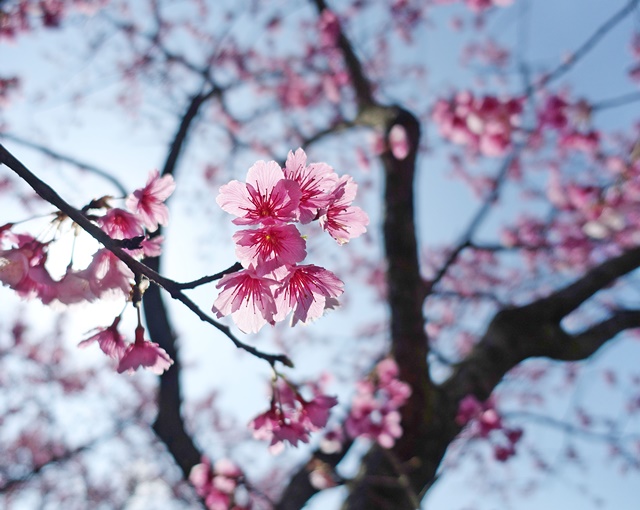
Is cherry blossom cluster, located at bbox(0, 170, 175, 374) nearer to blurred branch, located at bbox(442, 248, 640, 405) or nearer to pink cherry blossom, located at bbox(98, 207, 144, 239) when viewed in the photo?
pink cherry blossom, located at bbox(98, 207, 144, 239)

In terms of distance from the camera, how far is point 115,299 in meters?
1.20

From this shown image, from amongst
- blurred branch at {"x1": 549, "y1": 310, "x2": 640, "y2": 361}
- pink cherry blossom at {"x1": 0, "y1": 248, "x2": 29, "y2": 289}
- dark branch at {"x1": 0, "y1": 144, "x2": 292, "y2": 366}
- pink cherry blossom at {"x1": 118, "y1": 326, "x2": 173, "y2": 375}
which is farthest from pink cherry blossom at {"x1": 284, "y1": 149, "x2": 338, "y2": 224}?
blurred branch at {"x1": 549, "y1": 310, "x2": 640, "y2": 361}

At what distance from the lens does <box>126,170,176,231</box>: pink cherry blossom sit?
1.33 m

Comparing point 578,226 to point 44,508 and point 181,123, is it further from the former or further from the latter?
point 44,508

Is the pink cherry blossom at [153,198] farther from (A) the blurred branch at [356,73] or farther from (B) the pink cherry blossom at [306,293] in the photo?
(A) the blurred branch at [356,73]

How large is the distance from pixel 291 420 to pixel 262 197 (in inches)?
29.8

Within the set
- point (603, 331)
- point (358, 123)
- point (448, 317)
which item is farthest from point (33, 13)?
point (448, 317)

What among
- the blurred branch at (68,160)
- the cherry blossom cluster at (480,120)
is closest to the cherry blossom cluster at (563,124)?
the cherry blossom cluster at (480,120)

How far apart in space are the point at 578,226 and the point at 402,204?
5182mm

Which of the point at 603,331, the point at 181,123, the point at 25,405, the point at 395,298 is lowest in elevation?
the point at 603,331

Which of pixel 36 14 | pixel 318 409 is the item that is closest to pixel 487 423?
pixel 318 409

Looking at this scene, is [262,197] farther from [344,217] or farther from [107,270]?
[107,270]

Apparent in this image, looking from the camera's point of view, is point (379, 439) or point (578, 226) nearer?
point (379, 439)

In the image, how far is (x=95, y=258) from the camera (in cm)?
114
